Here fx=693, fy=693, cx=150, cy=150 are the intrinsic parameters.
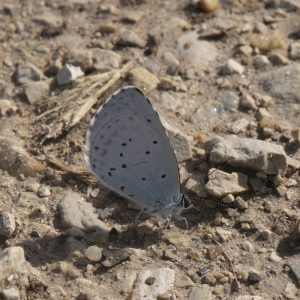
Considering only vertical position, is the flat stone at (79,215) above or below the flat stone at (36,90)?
below

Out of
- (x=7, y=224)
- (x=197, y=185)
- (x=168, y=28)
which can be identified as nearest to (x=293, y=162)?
(x=197, y=185)

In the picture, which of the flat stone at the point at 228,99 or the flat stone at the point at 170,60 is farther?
the flat stone at the point at 170,60

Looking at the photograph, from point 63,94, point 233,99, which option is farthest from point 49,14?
point 233,99

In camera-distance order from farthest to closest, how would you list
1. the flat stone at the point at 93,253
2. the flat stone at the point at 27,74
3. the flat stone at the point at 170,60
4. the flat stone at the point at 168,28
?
the flat stone at the point at 168,28 → the flat stone at the point at 170,60 → the flat stone at the point at 27,74 → the flat stone at the point at 93,253

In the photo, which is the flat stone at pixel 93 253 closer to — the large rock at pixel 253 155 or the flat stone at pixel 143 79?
the large rock at pixel 253 155

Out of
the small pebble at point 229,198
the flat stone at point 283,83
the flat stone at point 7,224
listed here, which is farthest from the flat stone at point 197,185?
the flat stone at point 7,224

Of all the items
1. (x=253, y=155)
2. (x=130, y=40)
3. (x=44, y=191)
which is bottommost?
(x=44, y=191)

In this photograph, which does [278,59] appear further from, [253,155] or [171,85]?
[253,155]
